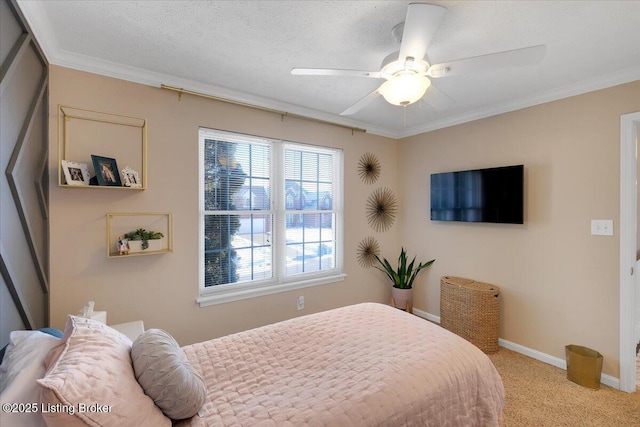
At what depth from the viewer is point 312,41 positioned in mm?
1759

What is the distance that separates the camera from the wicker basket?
2717 mm

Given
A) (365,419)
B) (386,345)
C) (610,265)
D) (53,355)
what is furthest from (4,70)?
(610,265)

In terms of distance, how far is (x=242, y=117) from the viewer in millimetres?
2641

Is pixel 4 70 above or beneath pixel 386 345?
above

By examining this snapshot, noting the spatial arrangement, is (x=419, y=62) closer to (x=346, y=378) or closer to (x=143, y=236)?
(x=346, y=378)

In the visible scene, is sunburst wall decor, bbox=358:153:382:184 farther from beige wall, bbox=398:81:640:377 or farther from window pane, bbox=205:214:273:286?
window pane, bbox=205:214:273:286

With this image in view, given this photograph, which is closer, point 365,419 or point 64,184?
point 365,419

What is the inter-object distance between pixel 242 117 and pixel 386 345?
225cm

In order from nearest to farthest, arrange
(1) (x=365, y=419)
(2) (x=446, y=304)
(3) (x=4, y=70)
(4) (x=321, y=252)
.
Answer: (1) (x=365, y=419) → (3) (x=4, y=70) → (2) (x=446, y=304) → (4) (x=321, y=252)

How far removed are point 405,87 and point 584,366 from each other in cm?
255

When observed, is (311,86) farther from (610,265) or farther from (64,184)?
(610,265)

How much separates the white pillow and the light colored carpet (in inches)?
94.6

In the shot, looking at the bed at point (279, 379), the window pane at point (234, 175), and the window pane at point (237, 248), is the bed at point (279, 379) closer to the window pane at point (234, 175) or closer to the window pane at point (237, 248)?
the window pane at point (237, 248)

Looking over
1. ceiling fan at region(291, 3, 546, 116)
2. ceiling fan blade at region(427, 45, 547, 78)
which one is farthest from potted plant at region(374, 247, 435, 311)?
ceiling fan blade at region(427, 45, 547, 78)
